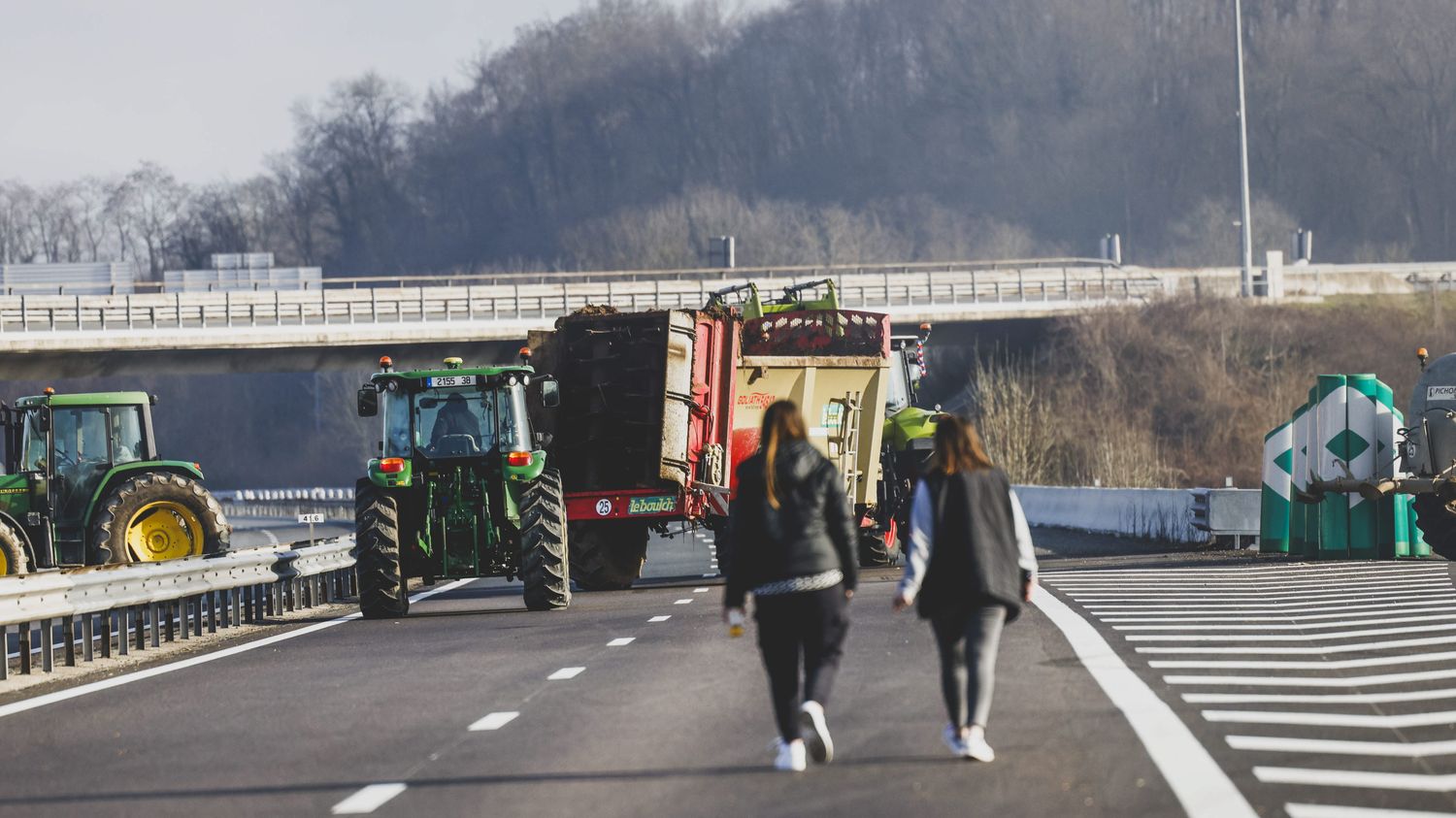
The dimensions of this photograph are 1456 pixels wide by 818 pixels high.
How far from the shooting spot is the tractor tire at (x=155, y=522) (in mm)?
24688

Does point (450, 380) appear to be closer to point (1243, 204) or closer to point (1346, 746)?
point (1346, 746)

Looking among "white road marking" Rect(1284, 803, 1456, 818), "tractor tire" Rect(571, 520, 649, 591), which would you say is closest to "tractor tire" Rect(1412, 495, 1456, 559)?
"tractor tire" Rect(571, 520, 649, 591)

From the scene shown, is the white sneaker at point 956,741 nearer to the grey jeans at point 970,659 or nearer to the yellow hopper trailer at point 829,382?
the grey jeans at point 970,659

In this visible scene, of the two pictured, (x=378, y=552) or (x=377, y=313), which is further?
→ (x=377, y=313)

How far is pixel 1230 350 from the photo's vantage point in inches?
2931

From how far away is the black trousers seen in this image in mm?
10555

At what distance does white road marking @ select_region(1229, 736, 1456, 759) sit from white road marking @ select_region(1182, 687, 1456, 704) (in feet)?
4.98

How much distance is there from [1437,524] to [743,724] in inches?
629

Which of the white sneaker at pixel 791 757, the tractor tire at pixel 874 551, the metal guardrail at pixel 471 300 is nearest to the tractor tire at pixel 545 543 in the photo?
the tractor tire at pixel 874 551

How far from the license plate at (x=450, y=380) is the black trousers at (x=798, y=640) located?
1366 centimetres

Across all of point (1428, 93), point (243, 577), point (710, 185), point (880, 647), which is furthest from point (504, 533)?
point (710, 185)

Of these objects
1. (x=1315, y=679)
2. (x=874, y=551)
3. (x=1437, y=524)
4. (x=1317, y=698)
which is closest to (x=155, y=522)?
(x=874, y=551)

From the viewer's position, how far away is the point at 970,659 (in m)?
10.6

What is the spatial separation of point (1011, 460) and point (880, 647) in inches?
1567
